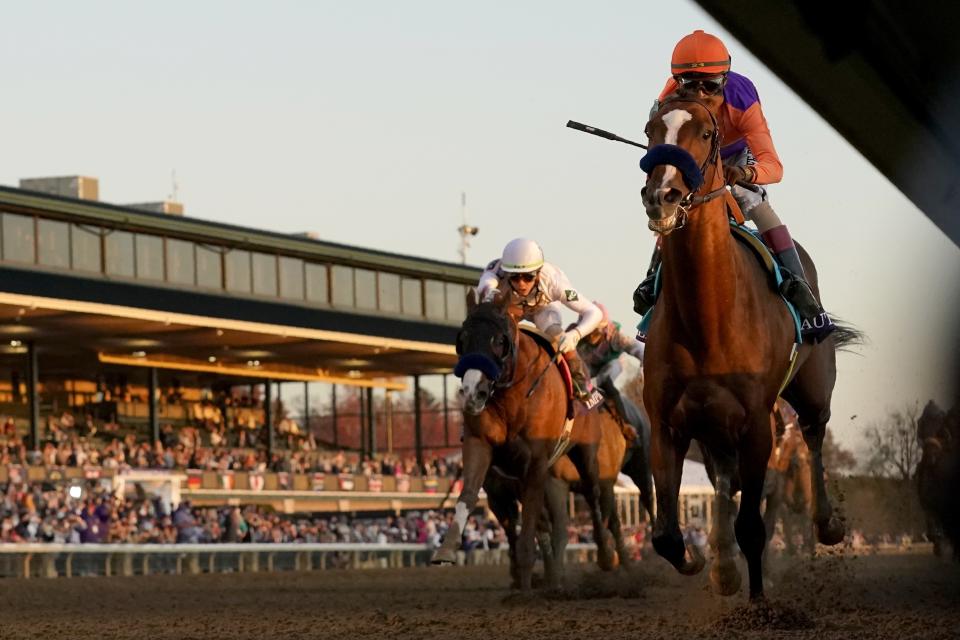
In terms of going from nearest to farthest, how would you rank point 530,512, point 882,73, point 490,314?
point 882,73 → point 490,314 → point 530,512

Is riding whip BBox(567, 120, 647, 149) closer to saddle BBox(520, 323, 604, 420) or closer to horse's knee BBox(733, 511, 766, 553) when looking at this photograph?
horse's knee BBox(733, 511, 766, 553)

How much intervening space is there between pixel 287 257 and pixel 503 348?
35100 millimetres

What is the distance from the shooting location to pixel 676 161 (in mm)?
6277

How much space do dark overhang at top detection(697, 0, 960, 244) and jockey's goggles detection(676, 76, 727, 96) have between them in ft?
6.45

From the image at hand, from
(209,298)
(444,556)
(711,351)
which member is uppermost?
(209,298)

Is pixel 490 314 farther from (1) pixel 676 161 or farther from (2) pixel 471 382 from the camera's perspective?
(1) pixel 676 161

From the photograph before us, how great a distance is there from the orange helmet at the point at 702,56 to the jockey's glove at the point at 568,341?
457 centimetres

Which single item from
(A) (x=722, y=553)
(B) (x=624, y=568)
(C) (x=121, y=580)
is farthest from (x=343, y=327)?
(A) (x=722, y=553)

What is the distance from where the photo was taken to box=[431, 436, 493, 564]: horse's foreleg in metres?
9.47

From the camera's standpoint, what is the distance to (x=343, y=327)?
45.6 metres

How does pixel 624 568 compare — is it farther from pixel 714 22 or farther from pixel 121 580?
pixel 714 22

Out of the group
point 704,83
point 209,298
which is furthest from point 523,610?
point 209,298

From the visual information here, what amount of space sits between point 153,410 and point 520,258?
2934cm

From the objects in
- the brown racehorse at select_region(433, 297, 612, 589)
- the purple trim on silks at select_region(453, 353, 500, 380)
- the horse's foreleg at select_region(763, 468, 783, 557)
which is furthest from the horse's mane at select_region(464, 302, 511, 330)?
the horse's foreleg at select_region(763, 468, 783, 557)
